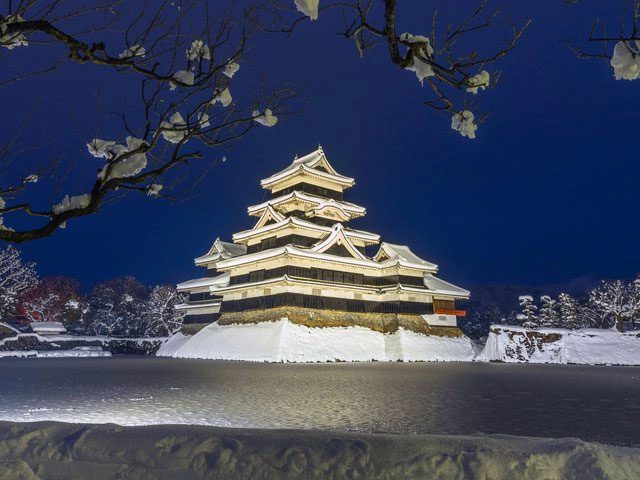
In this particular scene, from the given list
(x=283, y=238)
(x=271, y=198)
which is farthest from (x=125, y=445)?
(x=271, y=198)

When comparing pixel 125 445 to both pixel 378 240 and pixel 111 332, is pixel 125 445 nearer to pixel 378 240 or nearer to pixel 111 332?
pixel 378 240

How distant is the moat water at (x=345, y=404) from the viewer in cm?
809

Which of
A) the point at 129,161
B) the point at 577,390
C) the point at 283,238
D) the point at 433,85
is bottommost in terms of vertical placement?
the point at 577,390

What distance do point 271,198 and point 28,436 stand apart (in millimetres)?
34570

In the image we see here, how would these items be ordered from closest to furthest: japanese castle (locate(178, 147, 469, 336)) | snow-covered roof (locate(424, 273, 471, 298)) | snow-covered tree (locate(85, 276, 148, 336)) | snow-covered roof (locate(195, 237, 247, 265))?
japanese castle (locate(178, 147, 469, 336)) < snow-covered roof (locate(424, 273, 471, 298)) < snow-covered roof (locate(195, 237, 247, 265)) < snow-covered tree (locate(85, 276, 148, 336))

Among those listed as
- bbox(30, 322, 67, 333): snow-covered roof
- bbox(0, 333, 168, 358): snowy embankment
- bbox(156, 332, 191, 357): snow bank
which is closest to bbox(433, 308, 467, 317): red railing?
bbox(156, 332, 191, 357): snow bank

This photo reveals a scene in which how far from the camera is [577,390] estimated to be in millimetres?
14320

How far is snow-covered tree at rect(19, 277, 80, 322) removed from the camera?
5013 centimetres

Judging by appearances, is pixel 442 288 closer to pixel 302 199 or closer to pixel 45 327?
pixel 302 199

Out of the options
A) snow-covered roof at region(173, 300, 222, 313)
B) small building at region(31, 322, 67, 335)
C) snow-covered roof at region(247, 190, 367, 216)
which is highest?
snow-covered roof at region(247, 190, 367, 216)

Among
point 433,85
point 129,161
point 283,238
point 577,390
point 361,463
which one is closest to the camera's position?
point 433,85

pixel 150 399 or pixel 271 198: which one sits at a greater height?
pixel 271 198

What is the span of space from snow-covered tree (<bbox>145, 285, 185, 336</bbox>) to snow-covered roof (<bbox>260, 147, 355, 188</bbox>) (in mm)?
18064

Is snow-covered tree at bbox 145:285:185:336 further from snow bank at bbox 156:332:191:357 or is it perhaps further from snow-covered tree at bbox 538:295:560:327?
snow-covered tree at bbox 538:295:560:327
